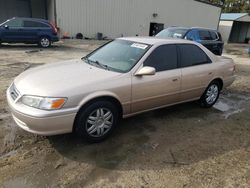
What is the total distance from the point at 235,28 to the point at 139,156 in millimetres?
36322

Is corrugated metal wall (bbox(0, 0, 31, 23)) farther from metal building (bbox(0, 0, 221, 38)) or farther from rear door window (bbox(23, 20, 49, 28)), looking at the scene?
rear door window (bbox(23, 20, 49, 28))

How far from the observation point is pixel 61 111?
2.96 meters

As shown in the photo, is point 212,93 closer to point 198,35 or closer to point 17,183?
point 17,183

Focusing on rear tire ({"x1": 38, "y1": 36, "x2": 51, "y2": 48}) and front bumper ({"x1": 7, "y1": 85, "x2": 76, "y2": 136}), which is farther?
rear tire ({"x1": 38, "y1": 36, "x2": 51, "y2": 48})

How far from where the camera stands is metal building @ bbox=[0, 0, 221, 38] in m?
19.1

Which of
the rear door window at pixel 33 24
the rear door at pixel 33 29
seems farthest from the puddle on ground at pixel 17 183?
the rear door window at pixel 33 24

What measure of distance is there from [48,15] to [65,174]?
20.6 metres

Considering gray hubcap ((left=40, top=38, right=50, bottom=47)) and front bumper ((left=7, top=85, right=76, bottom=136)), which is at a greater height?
front bumper ((left=7, top=85, right=76, bottom=136))

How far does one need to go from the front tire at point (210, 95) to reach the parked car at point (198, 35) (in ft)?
16.3

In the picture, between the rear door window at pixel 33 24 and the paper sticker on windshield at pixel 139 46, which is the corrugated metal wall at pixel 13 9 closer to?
the rear door window at pixel 33 24

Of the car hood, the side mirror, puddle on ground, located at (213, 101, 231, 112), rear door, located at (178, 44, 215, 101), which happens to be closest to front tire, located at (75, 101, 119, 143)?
the car hood

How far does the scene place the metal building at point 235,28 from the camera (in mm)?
30656

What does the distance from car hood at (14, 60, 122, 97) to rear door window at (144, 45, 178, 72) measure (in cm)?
71

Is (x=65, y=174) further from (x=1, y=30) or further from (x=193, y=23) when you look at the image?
(x=193, y=23)
